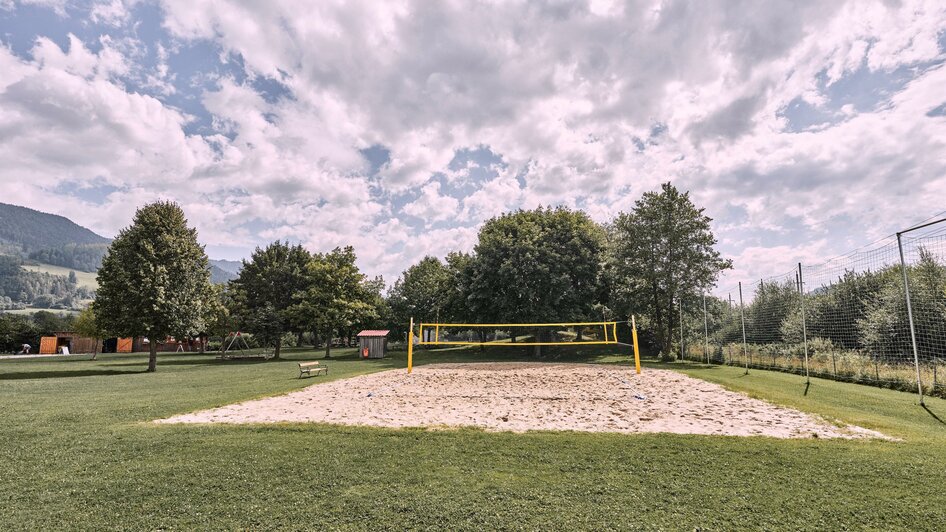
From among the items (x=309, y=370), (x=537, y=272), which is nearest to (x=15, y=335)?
(x=309, y=370)

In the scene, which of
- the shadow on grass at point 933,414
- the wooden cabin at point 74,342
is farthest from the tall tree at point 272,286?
the shadow on grass at point 933,414

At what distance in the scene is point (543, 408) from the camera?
30.9 feet

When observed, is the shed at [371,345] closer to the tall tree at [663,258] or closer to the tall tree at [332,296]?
the tall tree at [332,296]

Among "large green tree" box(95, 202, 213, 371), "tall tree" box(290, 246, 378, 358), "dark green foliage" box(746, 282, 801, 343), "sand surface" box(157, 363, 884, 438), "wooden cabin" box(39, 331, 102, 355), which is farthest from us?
"wooden cabin" box(39, 331, 102, 355)

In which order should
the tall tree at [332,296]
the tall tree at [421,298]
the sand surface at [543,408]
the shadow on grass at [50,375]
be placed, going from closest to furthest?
1. the sand surface at [543,408]
2. the shadow on grass at [50,375]
3. the tall tree at [332,296]
4. the tall tree at [421,298]

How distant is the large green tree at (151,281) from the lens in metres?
20.8

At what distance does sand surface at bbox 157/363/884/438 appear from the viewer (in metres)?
7.51

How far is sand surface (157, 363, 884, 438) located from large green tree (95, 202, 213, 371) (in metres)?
12.2

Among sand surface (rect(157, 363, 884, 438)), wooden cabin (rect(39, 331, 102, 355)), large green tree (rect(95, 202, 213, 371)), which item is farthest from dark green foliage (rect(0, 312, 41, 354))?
sand surface (rect(157, 363, 884, 438))

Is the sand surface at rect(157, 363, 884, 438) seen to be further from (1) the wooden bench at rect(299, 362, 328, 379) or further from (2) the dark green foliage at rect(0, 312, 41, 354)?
(2) the dark green foliage at rect(0, 312, 41, 354)

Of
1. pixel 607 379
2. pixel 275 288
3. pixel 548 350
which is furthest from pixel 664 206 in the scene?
pixel 275 288

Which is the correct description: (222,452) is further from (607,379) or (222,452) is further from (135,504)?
(607,379)

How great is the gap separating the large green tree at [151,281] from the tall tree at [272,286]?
490 inches

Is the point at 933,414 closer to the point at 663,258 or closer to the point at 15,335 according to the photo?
the point at 663,258
